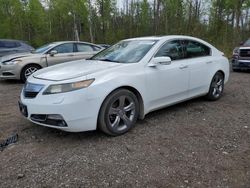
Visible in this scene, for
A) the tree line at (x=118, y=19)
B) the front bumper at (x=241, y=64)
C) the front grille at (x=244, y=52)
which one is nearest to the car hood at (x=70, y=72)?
the front bumper at (x=241, y=64)

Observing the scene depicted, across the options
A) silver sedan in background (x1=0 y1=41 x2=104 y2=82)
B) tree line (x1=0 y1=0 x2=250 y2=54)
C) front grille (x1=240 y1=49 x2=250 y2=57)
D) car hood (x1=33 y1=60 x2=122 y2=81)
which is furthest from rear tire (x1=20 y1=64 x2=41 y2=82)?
tree line (x1=0 y1=0 x2=250 y2=54)

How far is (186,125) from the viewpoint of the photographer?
4344mm

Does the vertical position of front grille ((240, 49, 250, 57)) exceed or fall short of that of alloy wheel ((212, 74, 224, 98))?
it exceeds it

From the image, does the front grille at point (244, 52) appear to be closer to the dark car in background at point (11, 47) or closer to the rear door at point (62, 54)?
the rear door at point (62, 54)

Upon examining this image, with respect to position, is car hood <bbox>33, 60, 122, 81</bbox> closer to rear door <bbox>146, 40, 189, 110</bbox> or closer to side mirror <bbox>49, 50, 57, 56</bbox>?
rear door <bbox>146, 40, 189, 110</bbox>

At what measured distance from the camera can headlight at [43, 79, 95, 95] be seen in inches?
137

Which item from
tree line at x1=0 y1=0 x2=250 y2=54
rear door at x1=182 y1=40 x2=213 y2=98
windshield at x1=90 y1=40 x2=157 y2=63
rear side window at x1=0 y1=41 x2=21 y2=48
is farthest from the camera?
tree line at x1=0 y1=0 x2=250 y2=54

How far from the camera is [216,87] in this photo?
19.1 ft

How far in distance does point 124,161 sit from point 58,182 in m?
0.82

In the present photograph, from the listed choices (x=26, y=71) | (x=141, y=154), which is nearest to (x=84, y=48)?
(x=26, y=71)

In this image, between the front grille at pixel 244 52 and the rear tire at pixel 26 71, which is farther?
the front grille at pixel 244 52

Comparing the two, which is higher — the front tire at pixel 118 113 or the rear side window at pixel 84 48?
the rear side window at pixel 84 48

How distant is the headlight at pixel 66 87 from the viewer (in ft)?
11.4

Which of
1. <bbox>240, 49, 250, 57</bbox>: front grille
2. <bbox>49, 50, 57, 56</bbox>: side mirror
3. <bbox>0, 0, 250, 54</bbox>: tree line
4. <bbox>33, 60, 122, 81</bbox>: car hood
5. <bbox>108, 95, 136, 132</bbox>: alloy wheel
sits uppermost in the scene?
<bbox>0, 0, 250, 54</bbox>: tree line
